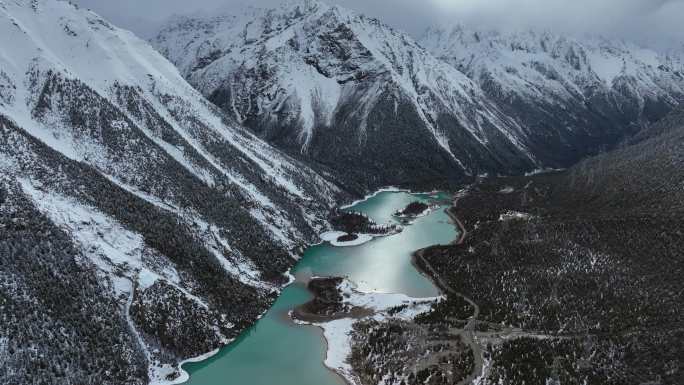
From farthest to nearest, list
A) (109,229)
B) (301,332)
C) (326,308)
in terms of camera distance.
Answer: (326,308), (109,229), (301,332)

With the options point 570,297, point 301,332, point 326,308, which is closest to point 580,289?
point 570,297

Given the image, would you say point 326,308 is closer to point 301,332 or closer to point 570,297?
point 301,332

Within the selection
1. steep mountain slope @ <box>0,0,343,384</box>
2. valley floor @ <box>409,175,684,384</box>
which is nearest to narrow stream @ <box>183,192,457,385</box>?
steep mountain slope @ <box>0,0,343,384</box>

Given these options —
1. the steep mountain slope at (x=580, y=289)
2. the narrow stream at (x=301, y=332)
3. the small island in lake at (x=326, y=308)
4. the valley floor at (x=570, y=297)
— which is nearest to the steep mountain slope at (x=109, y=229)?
the narrow stream at (x=301, y=332)

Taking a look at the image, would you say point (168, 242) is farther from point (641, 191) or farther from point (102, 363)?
point (641, 191)

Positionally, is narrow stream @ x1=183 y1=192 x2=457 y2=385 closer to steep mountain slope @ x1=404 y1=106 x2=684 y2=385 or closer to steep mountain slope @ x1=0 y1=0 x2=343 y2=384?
steep mountain slope @ x1=0 y1=0 x2=343 y2=384

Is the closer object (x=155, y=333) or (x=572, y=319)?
(x=155, y=333)

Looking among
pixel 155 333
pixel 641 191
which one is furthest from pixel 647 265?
pixel 155 333
